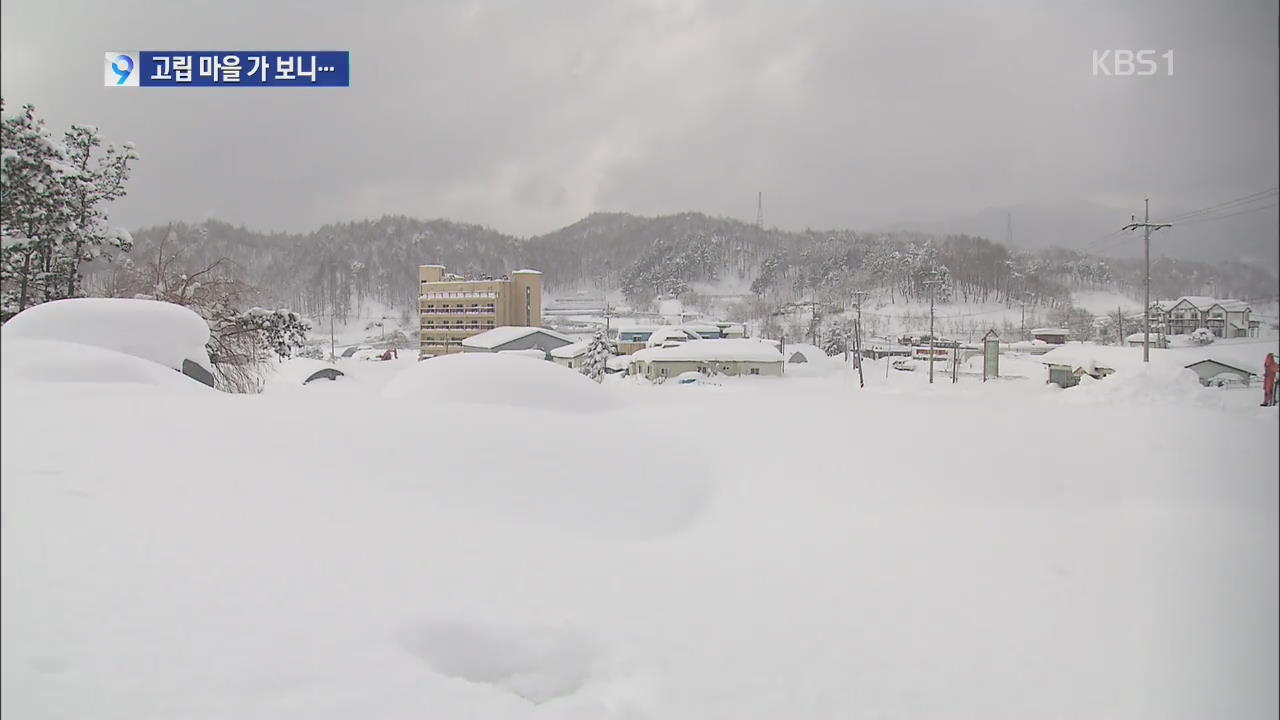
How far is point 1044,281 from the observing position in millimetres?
7293

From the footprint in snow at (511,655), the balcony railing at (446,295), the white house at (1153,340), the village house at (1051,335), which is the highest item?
the balcony railing at (446,295)

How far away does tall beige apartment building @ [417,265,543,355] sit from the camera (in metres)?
5.65

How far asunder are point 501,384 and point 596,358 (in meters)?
3.87

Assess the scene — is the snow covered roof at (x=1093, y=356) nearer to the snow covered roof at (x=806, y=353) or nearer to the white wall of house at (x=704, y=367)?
the white wall of house at (x=704, y=367)

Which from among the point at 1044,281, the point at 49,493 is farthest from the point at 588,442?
the point at 1044,281

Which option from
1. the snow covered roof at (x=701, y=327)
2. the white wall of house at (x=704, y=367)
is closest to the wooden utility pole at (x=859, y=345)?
the white wall of house at (x=704, y=367)

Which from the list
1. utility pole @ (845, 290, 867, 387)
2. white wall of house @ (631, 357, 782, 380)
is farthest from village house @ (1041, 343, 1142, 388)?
utility pole @ (845, 290, 867, 387)

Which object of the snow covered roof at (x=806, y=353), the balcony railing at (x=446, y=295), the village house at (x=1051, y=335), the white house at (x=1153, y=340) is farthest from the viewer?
the snow covered roof at (x=806, y=353)

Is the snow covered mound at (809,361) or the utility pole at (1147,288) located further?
the snow covered mound at (809,361)

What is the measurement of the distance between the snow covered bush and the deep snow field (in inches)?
38.9

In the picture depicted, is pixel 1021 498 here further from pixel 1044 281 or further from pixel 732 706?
pixel 1044 281

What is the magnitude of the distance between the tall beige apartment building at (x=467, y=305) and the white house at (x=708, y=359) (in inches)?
116

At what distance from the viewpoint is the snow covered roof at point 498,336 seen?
536 centimetres

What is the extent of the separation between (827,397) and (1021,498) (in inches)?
97.2
